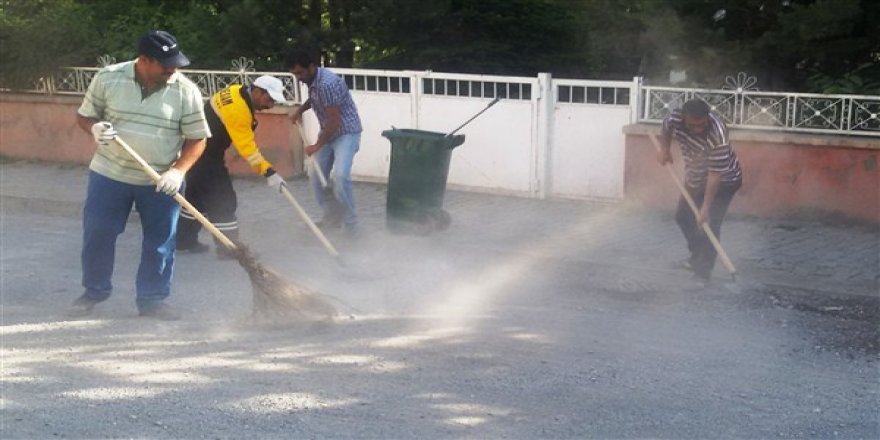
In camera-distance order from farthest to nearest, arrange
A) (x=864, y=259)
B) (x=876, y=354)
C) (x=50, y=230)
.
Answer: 1. (x=50, y=230)
2. (x=864, y=259)
3. (x=876, y=354)

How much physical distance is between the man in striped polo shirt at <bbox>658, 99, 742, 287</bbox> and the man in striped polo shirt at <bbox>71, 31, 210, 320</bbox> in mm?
3179

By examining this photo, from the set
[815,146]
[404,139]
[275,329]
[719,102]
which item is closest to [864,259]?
[815,146]

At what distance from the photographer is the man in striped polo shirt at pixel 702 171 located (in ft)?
22.8

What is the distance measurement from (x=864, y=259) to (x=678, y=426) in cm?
386

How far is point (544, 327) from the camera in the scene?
617cm

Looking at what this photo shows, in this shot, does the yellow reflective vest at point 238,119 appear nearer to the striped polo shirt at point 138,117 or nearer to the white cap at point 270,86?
the white cap at point 270,86

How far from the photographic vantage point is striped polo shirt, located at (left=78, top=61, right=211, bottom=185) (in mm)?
5867

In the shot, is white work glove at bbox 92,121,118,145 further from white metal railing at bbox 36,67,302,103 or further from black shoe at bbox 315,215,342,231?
white metal railing at bbox 36,67,302,103

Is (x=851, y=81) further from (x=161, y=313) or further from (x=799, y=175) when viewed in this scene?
(x=161, y=313)

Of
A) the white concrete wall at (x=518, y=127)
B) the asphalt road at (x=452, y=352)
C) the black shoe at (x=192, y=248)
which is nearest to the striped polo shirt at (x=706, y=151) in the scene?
the asphalt road at (x=452, y=352)

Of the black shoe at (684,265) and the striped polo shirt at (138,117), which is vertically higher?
the striped polo shirt at (138,117)

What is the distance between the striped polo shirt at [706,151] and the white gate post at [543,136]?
2718mm

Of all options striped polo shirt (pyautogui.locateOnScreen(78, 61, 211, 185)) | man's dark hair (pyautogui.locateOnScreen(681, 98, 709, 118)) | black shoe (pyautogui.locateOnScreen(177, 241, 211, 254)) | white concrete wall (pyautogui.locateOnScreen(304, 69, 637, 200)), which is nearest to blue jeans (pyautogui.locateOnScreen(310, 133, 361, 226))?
black shoe (pyautogui.locateOnScreen(177, 241, 211, 254))

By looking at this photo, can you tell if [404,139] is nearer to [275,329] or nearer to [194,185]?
[194,185]
